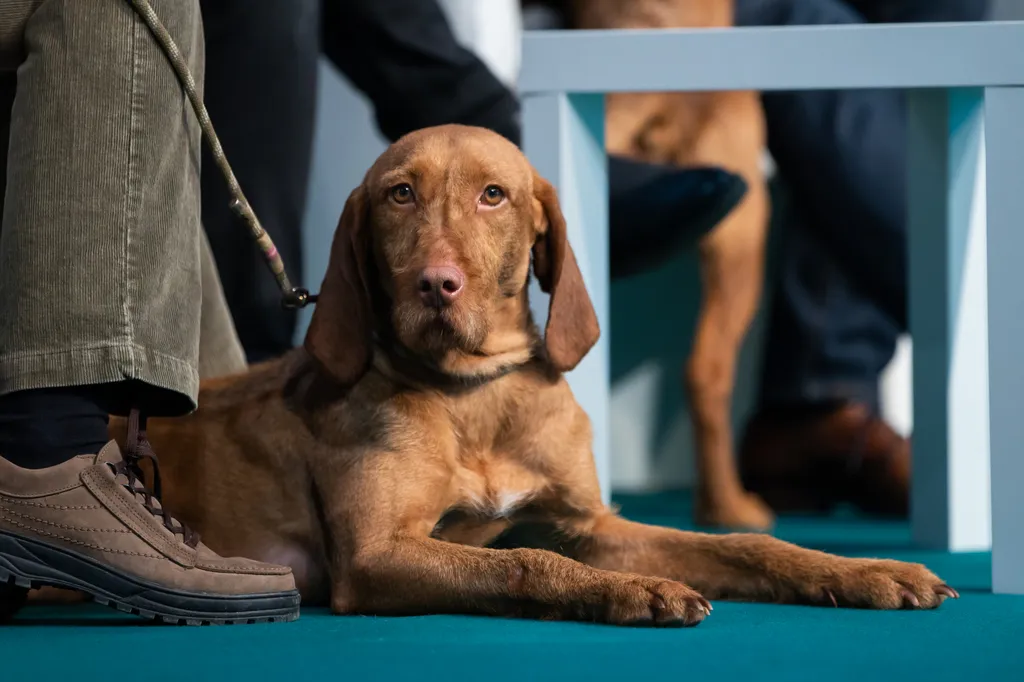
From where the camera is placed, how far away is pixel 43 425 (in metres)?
2.04

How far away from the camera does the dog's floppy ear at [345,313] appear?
2.39 m

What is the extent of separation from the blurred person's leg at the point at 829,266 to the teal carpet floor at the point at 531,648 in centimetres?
247

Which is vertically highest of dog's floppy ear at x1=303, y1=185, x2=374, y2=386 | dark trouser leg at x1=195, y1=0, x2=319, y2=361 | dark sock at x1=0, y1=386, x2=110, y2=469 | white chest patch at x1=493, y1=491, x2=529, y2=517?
dark trouser leg at x1=195, y1=0, x2=319, y2=361

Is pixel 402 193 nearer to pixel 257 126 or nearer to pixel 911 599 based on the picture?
pixel 911 599

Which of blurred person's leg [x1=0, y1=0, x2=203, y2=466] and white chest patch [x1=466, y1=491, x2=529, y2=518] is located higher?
blurred person's leg [x1=0, y1=0, x2=203, y2=466]

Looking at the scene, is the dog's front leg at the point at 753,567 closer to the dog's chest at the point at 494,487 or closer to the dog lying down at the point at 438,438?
the dog lying down at the point at 438,438

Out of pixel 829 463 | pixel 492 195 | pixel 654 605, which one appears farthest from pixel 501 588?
pixel 829 463

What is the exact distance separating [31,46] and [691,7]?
2874mm

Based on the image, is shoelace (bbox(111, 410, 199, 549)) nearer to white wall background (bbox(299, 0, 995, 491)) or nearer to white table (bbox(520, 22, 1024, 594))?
white table (bbox(520, 22, 1024, 594))

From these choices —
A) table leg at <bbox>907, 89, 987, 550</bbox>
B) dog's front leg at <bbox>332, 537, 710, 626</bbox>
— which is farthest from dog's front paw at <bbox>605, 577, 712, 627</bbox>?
table leg at <bbox>907, 89, 987, 550</bbox>

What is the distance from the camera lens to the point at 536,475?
2430 millimetres

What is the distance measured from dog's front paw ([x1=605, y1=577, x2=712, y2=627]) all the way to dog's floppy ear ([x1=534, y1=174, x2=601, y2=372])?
543mm

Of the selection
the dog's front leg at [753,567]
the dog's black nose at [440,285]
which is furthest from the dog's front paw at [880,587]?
the dog's black nose at [440,285]

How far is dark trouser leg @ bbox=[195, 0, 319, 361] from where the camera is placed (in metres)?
3.53
